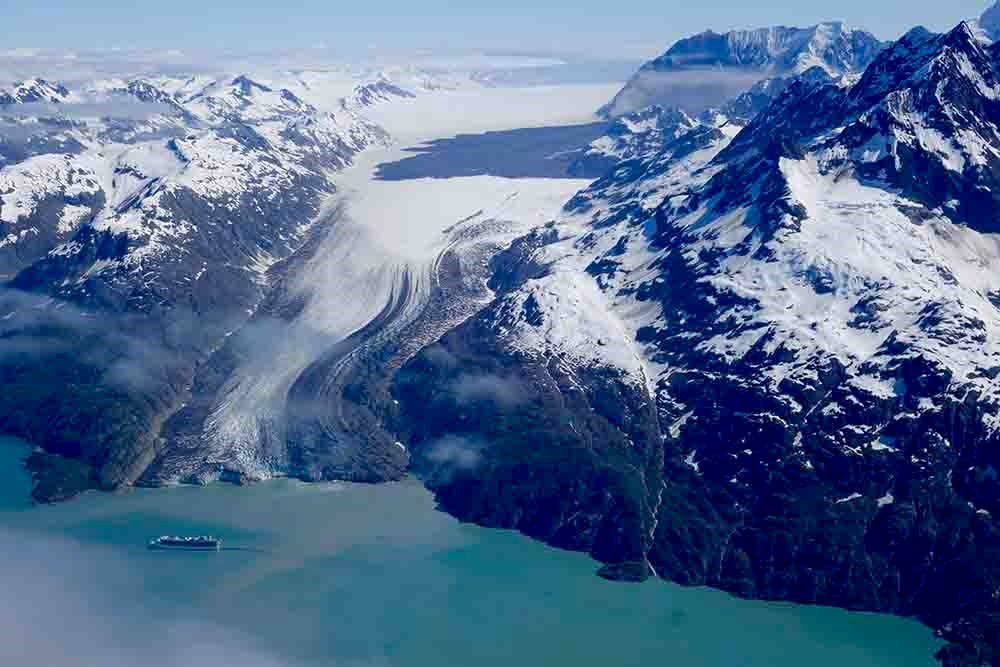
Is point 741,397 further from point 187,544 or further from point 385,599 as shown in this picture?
point 187,544

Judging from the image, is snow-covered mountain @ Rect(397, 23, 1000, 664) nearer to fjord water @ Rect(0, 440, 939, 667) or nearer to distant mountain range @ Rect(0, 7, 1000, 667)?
distant mountain range @ Rect(0, 7, 1000, 667)

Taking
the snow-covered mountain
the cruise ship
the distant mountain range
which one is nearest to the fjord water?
the cruise ship

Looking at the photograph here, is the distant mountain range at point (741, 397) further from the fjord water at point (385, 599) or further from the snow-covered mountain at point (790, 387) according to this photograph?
the fjord water at point (385, 599)

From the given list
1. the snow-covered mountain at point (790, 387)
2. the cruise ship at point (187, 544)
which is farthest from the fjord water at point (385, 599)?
the snow-covered mountain at point (790, 387)

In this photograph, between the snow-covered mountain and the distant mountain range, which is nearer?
the snow-covered mountain

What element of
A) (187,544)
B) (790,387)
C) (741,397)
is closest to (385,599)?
(187,544)
